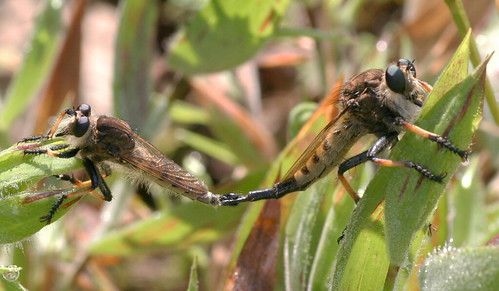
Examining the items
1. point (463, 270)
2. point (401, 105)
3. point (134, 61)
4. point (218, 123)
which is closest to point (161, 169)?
point (401, 105)

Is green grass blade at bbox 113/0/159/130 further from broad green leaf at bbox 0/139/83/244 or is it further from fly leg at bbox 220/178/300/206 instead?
broad green leaf at bbox 0/139/83/244

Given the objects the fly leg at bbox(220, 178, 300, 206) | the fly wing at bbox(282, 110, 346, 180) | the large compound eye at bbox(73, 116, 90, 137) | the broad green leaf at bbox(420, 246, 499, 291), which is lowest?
the broad green leaf at bbox(420, 246, 499, 291)

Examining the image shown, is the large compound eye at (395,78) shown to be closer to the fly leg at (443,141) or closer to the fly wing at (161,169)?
the fly leg at (443,141)

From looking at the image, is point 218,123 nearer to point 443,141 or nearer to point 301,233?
point 301,233

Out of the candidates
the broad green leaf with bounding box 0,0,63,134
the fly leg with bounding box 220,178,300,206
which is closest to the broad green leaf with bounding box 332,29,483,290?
the fly leg with bounding box 220,178,300,206

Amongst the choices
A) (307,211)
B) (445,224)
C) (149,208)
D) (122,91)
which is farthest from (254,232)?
(149,208)

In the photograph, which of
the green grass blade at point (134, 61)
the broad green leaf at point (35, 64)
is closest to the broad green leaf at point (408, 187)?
the green grass blade at point (134, 61)


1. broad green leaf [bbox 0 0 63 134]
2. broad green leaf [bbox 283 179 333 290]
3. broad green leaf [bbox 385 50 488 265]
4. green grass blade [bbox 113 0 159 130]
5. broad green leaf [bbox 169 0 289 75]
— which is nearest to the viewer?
broad green leaf [bbox 385 50 488 265]
